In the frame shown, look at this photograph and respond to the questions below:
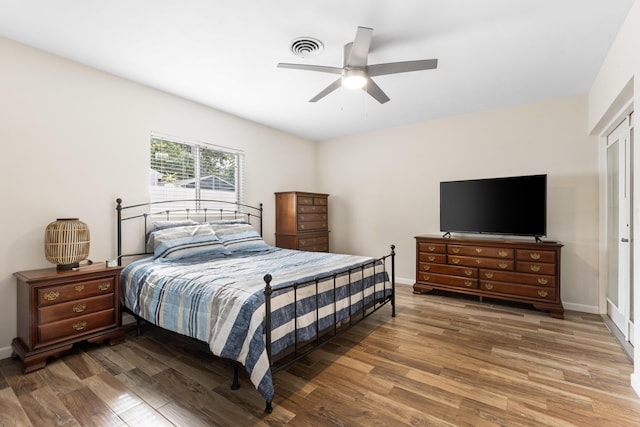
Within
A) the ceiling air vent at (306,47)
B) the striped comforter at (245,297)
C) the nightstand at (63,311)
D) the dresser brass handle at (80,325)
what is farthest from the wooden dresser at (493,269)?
the dresser brass handle at (80,325)

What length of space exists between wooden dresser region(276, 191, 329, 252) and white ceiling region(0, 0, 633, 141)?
1719mm

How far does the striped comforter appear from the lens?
1.90m

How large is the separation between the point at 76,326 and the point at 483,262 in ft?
14.5

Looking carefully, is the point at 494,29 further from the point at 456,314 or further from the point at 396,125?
the point at 456,314

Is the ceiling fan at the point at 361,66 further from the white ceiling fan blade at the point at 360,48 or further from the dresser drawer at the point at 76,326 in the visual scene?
the dresser drawer at the point at 76,326

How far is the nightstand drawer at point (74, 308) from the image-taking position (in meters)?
2.37

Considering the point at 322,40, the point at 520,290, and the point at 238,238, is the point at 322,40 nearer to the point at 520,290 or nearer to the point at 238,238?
the point at 238,238

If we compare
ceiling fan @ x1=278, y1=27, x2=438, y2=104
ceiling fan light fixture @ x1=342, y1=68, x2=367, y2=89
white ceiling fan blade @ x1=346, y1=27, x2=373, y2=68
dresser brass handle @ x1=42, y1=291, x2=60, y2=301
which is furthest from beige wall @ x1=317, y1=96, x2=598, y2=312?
dresser brass handle @ x1=42, y1=291, x2=60, y2=301

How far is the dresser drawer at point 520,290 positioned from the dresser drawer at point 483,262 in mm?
210

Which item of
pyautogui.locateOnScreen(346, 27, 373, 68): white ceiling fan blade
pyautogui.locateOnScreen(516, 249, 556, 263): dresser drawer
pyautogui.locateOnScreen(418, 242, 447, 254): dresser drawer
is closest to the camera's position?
pyautogui.locateOnScreen(346, 27, 373, 68): white ceiling fan blade

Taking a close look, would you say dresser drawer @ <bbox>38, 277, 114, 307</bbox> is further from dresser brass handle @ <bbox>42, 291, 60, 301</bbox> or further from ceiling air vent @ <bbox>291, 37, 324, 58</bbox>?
ceiling air vent @ <bbox>291, 37, 324, 58</bbox>

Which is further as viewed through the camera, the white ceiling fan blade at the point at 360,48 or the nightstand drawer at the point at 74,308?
the nightstand drawer at the point at 74,308

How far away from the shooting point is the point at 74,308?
2525 mm

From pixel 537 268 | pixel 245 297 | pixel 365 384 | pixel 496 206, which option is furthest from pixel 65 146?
pixel 537 268
